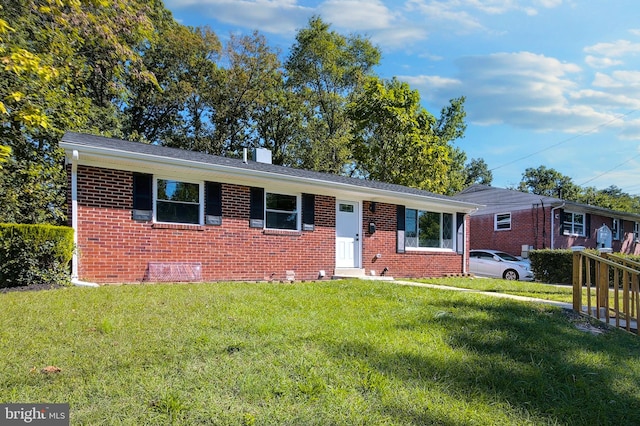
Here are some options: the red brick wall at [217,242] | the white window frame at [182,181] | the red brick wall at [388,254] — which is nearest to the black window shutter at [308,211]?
the red brick wall at [217,242]

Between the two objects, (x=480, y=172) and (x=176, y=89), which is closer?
(x=176, y=89)

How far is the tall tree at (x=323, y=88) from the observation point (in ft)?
82.8

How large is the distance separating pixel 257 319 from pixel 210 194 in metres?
5.11

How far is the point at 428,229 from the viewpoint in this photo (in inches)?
535

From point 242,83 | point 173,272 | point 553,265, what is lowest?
point 553,265

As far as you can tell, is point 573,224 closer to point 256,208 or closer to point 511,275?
point 511,275

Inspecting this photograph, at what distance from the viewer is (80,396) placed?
2.74m

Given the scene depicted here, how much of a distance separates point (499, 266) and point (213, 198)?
509 inches

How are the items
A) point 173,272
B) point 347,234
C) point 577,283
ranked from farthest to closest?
point 347,234 → point 173,272 → point 577,283

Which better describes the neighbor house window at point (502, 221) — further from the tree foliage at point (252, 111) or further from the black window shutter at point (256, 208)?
the black window shutter at point (256, 208)

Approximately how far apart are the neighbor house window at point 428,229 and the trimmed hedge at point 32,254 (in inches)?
379

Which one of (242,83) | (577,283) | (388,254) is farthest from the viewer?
(242,83)

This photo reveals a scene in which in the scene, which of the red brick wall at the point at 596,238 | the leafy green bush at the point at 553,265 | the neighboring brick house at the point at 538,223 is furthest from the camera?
the red brick wall at the point at 596,238

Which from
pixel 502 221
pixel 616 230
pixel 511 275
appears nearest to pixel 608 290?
pixel 511 275
